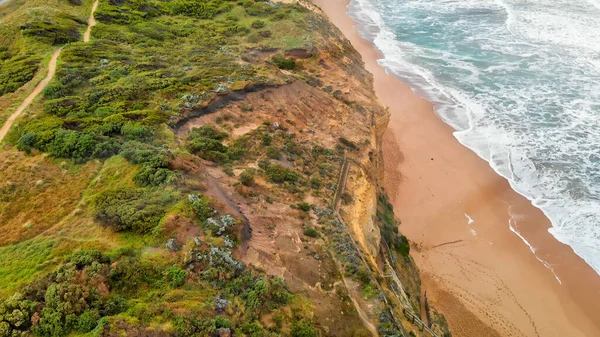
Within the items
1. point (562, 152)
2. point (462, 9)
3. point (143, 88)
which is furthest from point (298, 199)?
point (462, 9)

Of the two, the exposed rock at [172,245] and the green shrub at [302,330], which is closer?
the green shrub at [302,330]

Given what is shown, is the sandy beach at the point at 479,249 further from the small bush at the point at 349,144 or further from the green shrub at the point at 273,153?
the green shrub at the point at 273,153

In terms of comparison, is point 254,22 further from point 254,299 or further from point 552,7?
point 552,7

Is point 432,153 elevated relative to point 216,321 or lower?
lower

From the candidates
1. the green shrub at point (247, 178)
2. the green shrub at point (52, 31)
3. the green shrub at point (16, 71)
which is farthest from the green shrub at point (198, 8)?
the green shrub at point (247, 178)

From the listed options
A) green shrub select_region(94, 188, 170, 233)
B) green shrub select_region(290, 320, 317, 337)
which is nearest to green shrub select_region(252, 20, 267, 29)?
green shrub select_region(94, 188, 170, 233)
